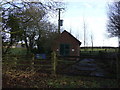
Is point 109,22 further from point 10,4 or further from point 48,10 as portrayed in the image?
point 10,4

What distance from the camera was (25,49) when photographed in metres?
17.8

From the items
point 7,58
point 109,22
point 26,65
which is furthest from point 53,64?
point 109,22

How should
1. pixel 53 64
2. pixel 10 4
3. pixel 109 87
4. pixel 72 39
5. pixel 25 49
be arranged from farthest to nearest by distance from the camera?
1. pixel 72 39
2. pixel 25 49
3. pixel 53 64
4. pixel 10 4
5. pixel 109 87

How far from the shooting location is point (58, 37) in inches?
741

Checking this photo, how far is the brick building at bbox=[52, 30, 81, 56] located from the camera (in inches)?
727

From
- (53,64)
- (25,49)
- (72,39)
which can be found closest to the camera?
(53,64)

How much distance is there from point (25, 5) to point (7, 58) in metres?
2.36

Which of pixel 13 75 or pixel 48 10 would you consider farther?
pixel 48 10

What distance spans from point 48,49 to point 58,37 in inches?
71.2

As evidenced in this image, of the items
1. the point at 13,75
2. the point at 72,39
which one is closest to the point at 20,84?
the point at 13,75

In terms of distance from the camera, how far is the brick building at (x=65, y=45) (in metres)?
18.5

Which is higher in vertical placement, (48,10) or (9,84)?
(48,10)

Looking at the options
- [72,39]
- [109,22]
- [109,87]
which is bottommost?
[109,87]

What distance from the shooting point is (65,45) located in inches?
738
